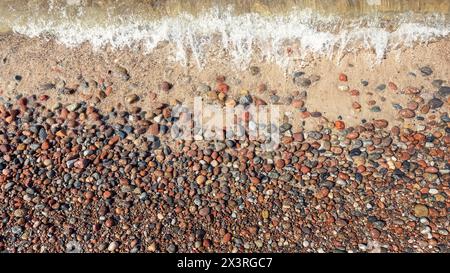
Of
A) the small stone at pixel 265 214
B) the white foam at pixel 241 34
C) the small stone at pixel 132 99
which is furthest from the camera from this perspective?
the white foam at pixel 241 34

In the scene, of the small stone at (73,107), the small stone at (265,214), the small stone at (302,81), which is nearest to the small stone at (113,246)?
the small stone at (265,214)

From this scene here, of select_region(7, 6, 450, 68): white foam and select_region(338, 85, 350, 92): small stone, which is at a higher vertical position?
select_region(7, 6, 450, 68): white foam

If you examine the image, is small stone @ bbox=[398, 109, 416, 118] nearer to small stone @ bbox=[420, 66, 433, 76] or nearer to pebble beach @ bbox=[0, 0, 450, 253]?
pebble beach @ bbox=[0, 0, 450, 253]

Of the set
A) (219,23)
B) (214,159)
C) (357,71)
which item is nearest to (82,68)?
(219,23)

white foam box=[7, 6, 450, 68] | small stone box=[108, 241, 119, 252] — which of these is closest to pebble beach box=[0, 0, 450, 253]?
small stone box=[108, 241, 119, 252]

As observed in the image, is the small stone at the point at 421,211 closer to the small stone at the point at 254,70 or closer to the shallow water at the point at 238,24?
the shallow water at the point at 238,24

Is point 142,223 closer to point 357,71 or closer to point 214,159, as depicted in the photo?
point 214,159
